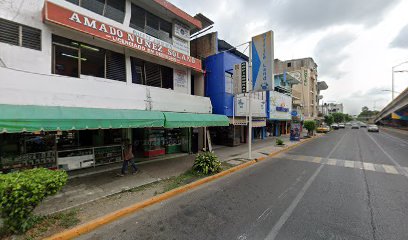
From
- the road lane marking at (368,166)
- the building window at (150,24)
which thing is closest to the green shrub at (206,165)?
the road lane marking at (368,166)

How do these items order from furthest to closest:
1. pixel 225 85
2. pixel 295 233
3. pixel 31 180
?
1. pixel 225 85
2. pixel 295 233
3. pixel 31 180

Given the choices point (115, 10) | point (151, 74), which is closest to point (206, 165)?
point (151, 74)

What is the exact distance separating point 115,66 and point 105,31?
1.62m

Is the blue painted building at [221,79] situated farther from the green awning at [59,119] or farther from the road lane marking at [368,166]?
the road lane marking at [368,166]

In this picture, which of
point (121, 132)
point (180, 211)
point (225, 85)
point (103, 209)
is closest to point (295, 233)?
point (180, 211)

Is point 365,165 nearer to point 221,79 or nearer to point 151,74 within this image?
point 221,79

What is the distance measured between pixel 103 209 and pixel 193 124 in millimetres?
5492

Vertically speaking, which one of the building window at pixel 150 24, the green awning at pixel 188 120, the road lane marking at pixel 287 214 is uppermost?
the building window at pixel 150 24

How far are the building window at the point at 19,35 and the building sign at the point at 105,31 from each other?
34.4 inches

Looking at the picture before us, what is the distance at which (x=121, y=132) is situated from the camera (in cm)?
1083

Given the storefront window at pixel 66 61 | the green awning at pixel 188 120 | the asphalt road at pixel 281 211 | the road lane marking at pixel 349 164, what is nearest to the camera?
the asphalt road at pixel 281 211

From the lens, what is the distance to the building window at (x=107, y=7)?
25.7 ft

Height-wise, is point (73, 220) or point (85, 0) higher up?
point (85, 0)

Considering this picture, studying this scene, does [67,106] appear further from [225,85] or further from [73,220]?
[225,85]
